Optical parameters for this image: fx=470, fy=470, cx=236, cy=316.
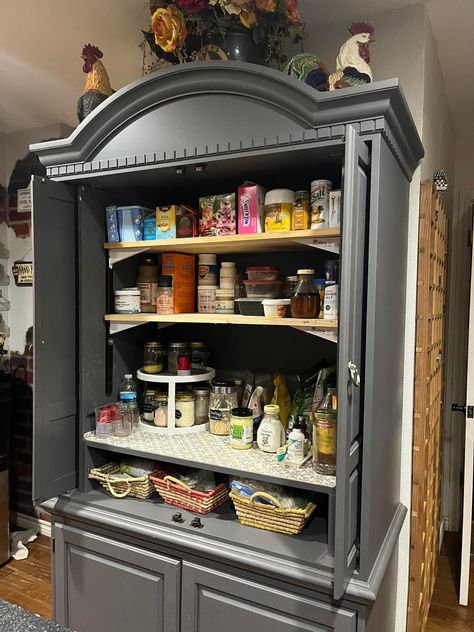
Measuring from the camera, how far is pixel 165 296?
166 centimetres

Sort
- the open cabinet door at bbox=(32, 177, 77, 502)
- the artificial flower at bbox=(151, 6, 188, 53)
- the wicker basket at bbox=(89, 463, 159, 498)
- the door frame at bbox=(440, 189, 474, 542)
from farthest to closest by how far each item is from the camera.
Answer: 1. the door frame at bbox=(440, 189, 474, 542)
2. the wicker basket at bbox=(89, 463, 159, 498)
3. the open cabinet door at bbox=(32, 177, 77, 502)
4. the artificial flower at bbox=(151, 6, 188, 53)

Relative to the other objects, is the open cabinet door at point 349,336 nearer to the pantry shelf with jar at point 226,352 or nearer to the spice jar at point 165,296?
the pantry shelf with jar at point 226,352

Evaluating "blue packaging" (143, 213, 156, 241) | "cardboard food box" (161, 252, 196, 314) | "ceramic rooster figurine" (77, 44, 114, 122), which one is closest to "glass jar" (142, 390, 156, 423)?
"cardboard food box" (161, 252, 196, 314)

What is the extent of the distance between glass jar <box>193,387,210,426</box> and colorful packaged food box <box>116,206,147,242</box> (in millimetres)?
585

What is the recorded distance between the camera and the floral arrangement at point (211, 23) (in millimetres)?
1346

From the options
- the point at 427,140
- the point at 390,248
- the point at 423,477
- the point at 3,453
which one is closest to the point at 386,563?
the point at 423,477

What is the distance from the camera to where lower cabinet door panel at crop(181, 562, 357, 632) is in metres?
1.23

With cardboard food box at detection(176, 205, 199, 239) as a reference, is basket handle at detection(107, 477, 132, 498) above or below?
below

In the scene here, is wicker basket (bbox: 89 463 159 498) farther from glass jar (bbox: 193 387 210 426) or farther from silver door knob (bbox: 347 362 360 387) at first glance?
silver door knob (bbox: 347 362 360 387)

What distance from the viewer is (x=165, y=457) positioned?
4.87ft

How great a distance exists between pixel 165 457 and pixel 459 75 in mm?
1960

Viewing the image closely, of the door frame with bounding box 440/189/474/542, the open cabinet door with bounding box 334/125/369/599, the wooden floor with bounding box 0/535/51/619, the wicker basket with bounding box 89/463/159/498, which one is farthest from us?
the door frame with bounding box 440/189/474/542

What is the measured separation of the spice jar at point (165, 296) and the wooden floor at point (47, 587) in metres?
1.59

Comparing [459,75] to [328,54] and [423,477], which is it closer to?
[328,54]
